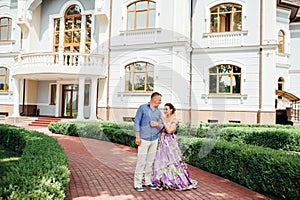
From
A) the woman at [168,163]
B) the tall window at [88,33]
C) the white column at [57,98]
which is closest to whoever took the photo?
the woman at [168,163]

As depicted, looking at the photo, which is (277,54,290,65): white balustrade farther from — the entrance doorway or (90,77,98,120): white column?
the entrance doorway

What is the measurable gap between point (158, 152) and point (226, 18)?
43.1 ft

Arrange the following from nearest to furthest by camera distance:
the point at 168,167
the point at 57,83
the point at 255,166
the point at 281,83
A: the point at 168,167, the point at 255,166, the point at 57,83, the point at 281,83

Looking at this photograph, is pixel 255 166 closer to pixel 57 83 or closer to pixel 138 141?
pixel 138 141

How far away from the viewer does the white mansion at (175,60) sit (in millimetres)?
15242

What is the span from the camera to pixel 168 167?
5.35 m

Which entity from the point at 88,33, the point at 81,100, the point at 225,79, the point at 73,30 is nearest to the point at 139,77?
the point at 81,100

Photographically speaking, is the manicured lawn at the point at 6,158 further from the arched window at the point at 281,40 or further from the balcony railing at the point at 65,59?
the arched window at the point at 281,40

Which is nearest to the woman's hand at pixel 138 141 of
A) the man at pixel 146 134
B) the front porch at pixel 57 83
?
the man at pixel 146 134

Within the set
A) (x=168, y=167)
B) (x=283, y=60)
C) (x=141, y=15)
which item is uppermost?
(x=141, y=15)

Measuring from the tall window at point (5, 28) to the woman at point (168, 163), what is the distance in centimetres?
1958

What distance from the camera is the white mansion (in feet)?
50.0

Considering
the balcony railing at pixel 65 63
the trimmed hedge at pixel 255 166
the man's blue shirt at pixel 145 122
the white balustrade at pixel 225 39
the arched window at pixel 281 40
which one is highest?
the arched window at pixel 281 40

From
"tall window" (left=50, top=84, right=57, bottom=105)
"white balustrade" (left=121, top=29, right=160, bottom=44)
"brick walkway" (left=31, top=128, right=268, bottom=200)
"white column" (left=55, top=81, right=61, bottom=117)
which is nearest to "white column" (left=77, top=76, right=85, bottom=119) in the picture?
"white balustrade" (left=121, top=29, right=160, bottom=44)
